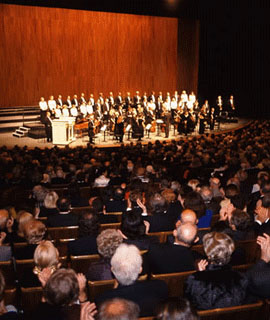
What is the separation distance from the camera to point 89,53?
18.8m

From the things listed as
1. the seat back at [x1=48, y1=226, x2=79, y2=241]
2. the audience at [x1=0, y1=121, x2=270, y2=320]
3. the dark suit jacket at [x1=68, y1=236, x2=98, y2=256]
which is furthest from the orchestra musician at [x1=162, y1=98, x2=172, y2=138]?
the dark suit jacket at [x1=68, y1=236, x2=98, y2=256]

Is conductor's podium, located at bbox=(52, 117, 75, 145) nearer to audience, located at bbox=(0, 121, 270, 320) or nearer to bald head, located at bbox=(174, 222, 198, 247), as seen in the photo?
audience, located at bbox=(0, 121, 270, 320)

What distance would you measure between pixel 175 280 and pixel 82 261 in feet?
3.10

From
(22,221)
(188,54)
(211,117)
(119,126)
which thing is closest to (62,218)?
(22,221)

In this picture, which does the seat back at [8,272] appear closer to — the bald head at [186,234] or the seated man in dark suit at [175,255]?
the seated man in dark suit at [175,255]

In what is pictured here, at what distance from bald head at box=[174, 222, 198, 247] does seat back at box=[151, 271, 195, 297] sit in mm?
441

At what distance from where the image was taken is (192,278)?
2.83 meters

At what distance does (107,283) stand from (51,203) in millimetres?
2367

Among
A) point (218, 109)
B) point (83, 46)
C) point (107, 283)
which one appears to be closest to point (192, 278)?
point (107, 283)

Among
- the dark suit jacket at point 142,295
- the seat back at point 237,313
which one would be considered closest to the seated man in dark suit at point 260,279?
the seat back at point 237,313

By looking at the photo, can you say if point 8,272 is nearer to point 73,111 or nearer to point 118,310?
point 118,310

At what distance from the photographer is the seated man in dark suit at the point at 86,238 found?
3910mm

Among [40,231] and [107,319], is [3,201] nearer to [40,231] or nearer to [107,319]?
[40,231]

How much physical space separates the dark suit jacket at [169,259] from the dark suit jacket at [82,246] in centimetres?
69
